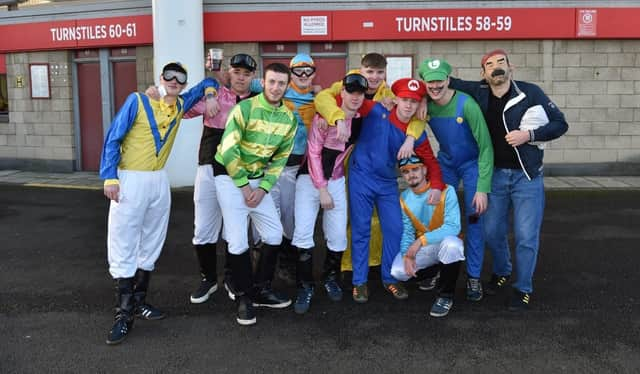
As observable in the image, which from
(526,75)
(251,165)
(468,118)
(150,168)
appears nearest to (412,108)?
(468,118)

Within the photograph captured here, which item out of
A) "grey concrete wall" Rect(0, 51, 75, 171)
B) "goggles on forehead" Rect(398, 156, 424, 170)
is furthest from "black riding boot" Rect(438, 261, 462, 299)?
"grey concrete wall" Rect(0, 51, 75, 171)

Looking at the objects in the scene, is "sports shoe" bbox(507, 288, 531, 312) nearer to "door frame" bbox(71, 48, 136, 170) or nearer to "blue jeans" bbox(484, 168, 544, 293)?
"blue jeans" bbox(484, 168, 544, 293)

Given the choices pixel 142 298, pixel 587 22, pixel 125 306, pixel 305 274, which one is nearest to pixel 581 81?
pixel 587 22

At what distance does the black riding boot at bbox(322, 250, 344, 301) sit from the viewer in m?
5.08

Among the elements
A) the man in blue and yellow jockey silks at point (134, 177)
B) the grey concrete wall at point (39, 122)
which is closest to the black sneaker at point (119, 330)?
the man in blue and yellow jockey silks at point (134, 177)

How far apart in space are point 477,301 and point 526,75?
7549 mm

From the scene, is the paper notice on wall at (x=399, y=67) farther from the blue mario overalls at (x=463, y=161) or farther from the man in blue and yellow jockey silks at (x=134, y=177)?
the man in blue and yellow jockey silks at (x=134, y=177)

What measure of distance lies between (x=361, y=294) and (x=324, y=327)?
0.63 m

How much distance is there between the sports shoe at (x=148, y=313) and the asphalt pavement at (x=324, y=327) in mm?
69

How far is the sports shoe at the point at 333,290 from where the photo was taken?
505 centimetres

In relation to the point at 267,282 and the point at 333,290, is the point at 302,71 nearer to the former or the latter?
the point at 267,282

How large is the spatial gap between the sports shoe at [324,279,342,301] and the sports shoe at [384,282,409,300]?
40 centimetres

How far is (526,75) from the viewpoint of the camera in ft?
37.6

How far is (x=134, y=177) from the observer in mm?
4309
